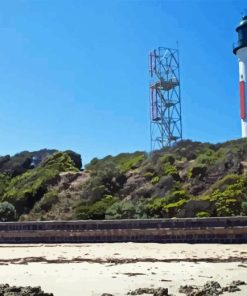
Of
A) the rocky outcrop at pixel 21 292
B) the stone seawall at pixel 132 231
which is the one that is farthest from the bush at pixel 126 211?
the rocky outcrop at pixel 21 292

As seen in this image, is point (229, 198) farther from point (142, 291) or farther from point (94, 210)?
point (142, 291)

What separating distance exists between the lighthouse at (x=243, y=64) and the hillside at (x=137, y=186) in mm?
2370

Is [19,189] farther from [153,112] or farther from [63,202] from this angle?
[153,112]

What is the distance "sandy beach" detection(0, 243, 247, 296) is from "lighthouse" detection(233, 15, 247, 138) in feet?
59.3

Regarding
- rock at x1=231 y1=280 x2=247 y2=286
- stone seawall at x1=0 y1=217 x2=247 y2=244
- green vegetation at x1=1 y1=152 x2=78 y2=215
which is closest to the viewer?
rock at x1=231 y1=280 x2=247 y2=286

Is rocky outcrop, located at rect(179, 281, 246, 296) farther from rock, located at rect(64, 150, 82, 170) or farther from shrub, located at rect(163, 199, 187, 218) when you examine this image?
Result: rock, located at rect(64, 150, 82, 170)

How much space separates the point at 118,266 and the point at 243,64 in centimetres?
2470

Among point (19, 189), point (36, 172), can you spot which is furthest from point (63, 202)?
point (36, 172)

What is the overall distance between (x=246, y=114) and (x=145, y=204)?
1248 cm

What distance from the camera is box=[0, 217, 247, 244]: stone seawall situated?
17.3 meters

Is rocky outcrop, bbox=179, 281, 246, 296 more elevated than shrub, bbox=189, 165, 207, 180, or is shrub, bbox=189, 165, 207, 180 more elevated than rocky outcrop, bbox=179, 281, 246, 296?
shrub, bbox=189, 165, 207, 180

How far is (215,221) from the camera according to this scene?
17.5 meters

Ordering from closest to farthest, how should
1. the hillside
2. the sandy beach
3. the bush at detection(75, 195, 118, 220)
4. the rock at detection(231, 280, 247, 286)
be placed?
the rock at detection(231, 280, 247, 286), the sandy beach, the hillside, the bush at detection(75, 195, 118, 220)

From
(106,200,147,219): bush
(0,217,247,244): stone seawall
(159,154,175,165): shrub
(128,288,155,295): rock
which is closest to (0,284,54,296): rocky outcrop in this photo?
(128,288,155,295): rock
